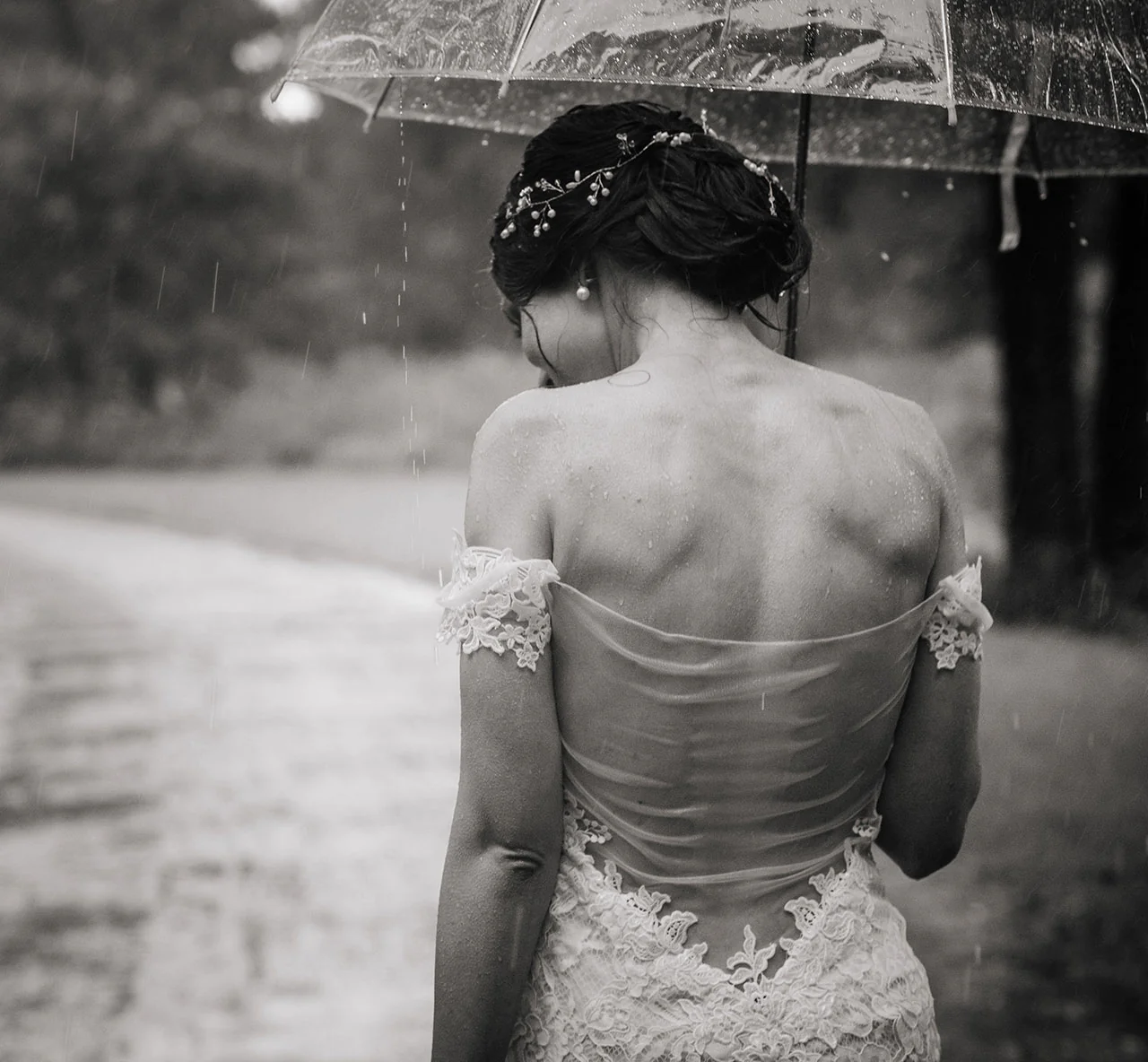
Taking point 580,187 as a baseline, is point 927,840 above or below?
below

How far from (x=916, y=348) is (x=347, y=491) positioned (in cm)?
911

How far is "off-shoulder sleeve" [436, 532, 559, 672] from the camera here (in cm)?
188

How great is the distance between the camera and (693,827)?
2.00 meters

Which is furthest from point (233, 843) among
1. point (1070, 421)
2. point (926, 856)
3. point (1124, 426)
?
point (1070, 421)

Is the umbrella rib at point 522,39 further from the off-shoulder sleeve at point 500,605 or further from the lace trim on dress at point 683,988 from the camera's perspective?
the lace trim on dress at point 683,988

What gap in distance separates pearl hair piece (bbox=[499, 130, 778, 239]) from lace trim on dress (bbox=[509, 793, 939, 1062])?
0.78 metres

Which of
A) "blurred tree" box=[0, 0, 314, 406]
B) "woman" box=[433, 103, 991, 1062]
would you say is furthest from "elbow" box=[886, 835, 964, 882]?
"blurred tree" box=[0, 0, 314, 406]

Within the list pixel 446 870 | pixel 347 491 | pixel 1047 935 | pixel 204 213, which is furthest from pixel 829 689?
pixel 204 213

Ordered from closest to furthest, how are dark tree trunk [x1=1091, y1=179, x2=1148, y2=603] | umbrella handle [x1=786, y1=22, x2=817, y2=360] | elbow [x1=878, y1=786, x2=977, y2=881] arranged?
elbow [x1=878, y1=786, x2=977, y2=881], umbrella handle [x1=786, y1=22, x2=817, y2=360], dark tree trunk [x1=1091, y1=179, x2=1148, y2=603]

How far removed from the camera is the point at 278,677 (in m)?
9.66

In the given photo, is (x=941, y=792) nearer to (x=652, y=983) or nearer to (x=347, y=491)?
(x=652, y=983)

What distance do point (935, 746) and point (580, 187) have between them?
0.94 metres

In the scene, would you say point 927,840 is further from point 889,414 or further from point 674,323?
point 674,323

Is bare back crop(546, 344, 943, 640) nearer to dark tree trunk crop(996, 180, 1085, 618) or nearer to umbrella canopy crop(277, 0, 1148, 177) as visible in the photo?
umbrella canopy crop(277, 0, 1148, 177)
